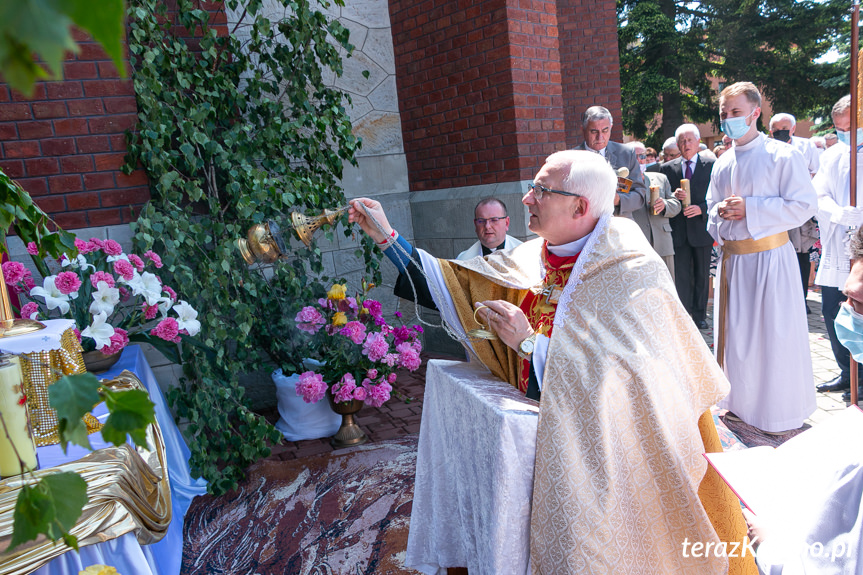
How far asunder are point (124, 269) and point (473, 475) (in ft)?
6.15

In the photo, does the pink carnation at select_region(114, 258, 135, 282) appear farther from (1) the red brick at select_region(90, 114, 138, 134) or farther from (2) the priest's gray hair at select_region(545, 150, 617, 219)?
(2) the priest's gray hair at select_region(545, 150, 617, 219)

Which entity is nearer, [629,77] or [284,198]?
[284,198]

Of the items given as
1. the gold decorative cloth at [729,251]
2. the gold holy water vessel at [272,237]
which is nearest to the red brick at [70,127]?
the gold holy water vessel at [272,237]

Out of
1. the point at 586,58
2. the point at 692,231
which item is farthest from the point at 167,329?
the point at 586,58

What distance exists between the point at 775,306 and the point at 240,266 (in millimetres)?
3736

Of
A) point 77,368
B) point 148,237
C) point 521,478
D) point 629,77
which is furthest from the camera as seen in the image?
point 629,77

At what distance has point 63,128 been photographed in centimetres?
368

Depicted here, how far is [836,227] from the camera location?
198 inches

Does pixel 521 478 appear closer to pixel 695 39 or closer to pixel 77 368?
pixel 77 368

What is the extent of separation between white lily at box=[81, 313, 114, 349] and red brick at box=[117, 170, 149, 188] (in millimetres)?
1376

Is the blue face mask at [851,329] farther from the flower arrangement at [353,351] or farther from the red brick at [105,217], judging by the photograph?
the red brick at [105,217]

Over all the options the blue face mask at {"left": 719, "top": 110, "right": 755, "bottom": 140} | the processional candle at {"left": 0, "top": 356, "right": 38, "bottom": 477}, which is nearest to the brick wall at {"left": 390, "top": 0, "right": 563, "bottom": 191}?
the blue face mask at {"left": 719, "top": 110, "right": 755, "bottom": 140}

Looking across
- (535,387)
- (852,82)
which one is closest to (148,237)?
(535,387)

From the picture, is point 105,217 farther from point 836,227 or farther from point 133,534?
point 836,227
